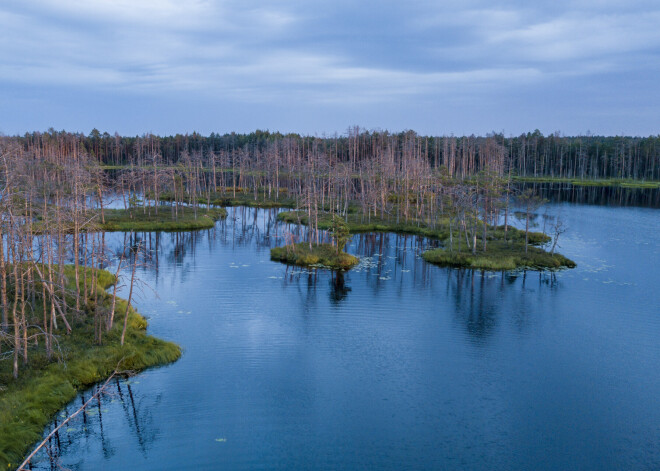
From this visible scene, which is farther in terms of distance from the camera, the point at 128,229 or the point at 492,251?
the point at 128,229

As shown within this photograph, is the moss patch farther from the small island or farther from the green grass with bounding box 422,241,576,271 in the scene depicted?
the green grass with bounding box 422,241,576,271

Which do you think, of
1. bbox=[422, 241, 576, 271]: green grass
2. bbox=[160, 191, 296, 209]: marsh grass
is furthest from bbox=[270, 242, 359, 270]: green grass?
bbox=[160, 191, 296, 209]: marsh grass

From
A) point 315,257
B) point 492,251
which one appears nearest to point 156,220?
point 315,257

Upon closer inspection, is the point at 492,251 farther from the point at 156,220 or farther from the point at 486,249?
the point at 156,220

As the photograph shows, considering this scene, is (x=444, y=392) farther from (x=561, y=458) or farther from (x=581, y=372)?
(x=581, y=372)

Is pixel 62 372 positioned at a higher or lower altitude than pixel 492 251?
lower
